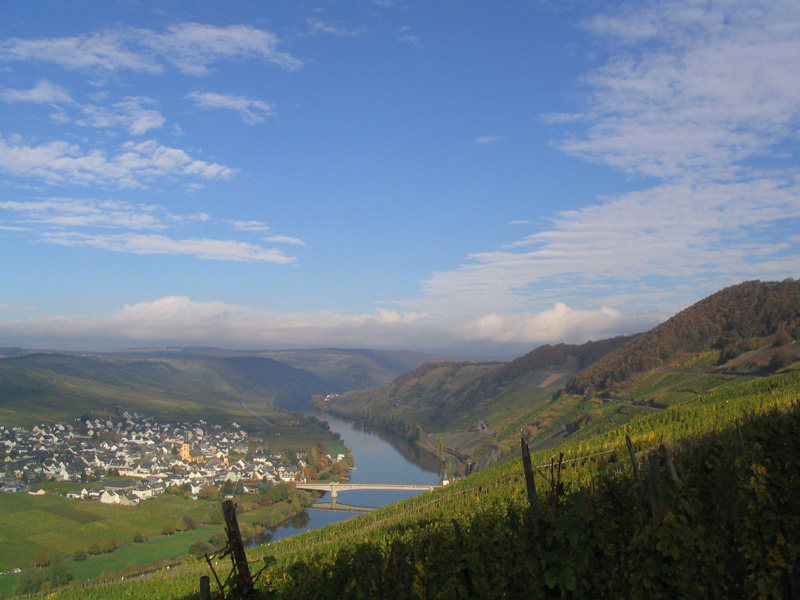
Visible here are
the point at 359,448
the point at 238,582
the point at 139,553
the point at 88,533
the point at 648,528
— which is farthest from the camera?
the point at 359,448

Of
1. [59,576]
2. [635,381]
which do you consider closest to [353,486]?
[59,576]

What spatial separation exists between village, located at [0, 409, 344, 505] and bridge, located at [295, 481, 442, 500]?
261 inches

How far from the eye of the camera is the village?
7969 centimetres

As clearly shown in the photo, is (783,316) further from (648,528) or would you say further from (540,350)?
(648,528)

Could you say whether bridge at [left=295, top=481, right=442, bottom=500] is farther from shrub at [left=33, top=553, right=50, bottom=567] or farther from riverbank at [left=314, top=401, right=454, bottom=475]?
shrub at [left=33, top=553, right=50, bottom=567]

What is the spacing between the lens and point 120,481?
85.4 m

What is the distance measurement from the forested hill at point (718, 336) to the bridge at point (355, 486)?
47.9 meters

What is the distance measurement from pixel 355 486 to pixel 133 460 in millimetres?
49873

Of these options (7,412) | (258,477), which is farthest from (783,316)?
(7,412)

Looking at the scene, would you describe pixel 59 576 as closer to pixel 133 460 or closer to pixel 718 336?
pixel 133 460

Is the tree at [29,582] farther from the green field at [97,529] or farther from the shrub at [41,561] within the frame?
the shrub at [41,561]

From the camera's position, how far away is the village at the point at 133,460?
7969 centimetres

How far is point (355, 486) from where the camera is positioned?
7619 centimetres

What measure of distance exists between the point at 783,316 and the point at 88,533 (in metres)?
108
